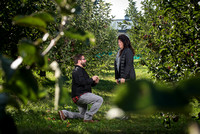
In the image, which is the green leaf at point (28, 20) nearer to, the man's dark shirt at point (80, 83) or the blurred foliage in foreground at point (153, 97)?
the blurred foliage in foreground at point (153, 97)

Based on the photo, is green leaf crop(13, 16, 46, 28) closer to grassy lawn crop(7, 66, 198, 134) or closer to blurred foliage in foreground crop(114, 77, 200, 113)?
blurred foliage in foreground crop(114, 77, 200, 113)

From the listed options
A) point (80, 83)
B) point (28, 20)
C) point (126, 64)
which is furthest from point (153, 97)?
point (126, 64)

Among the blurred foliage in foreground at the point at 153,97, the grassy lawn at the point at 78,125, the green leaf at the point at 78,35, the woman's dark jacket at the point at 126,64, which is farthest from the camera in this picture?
the woman's dark jacket at the point at 126,64

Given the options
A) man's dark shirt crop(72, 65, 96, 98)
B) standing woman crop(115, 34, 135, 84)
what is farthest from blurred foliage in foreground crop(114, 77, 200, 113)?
standing woman crop(115, 34, 135, 84)

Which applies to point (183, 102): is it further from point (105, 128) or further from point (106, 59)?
point (106, 59)

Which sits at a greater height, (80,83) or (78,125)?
(80,83)

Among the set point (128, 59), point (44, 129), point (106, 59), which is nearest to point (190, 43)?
point (128, 59)

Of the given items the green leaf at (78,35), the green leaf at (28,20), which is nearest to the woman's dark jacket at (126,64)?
the green leaf at (78,35)

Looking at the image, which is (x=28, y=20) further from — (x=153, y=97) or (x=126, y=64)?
(x=126, y=64)

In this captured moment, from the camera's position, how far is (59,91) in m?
0.46

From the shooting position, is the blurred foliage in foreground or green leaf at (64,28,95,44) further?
green leaf at (64,28,95,44)

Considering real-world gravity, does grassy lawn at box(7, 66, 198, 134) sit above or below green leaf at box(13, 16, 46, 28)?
below

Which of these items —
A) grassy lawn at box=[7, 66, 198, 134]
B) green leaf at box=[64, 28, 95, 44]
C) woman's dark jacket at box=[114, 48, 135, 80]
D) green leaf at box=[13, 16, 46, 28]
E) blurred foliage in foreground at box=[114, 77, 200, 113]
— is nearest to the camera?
blurred foliage in foreground at box=[114, 77, 200, 113]

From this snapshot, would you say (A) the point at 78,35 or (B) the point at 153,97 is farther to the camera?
(A) the point at 78,35
